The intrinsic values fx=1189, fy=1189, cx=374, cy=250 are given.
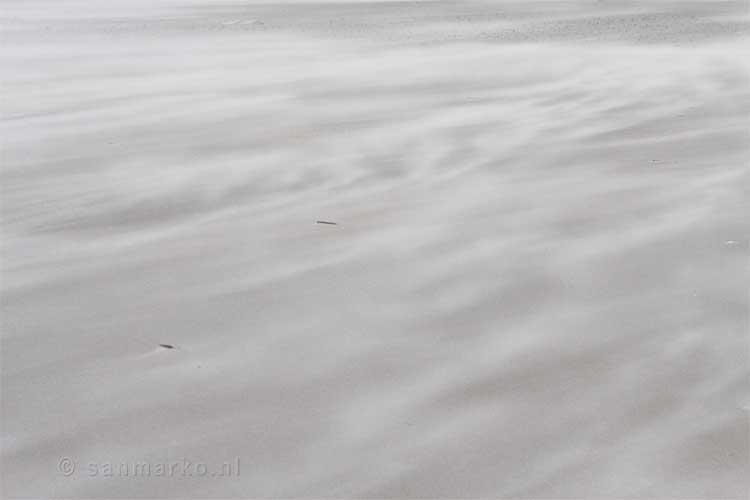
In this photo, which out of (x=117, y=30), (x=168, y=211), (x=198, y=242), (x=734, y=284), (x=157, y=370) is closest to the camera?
(x=157, y=370)

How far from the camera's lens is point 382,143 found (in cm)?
449

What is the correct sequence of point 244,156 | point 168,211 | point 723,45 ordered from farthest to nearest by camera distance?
point 723,45 < point 244,156 < point 168,211

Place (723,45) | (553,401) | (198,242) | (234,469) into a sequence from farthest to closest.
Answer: (723,45)
(198,242)
(553,401)
(234,469)

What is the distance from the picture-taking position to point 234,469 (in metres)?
1.90

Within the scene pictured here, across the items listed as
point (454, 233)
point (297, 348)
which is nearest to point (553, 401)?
point (297, 348)

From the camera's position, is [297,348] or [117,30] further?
[117,30]

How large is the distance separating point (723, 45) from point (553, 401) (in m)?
5.76

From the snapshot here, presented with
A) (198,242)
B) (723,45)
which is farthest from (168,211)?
(723,45)

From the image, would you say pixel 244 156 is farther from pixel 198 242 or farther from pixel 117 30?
pixel 117 30

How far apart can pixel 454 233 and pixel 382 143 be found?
1.39 metres

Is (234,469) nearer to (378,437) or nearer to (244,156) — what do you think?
(378,437)

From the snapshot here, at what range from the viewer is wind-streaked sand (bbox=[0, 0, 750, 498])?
1.95 meters

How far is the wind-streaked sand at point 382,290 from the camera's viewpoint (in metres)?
1.95

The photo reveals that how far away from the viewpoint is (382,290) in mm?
2711
